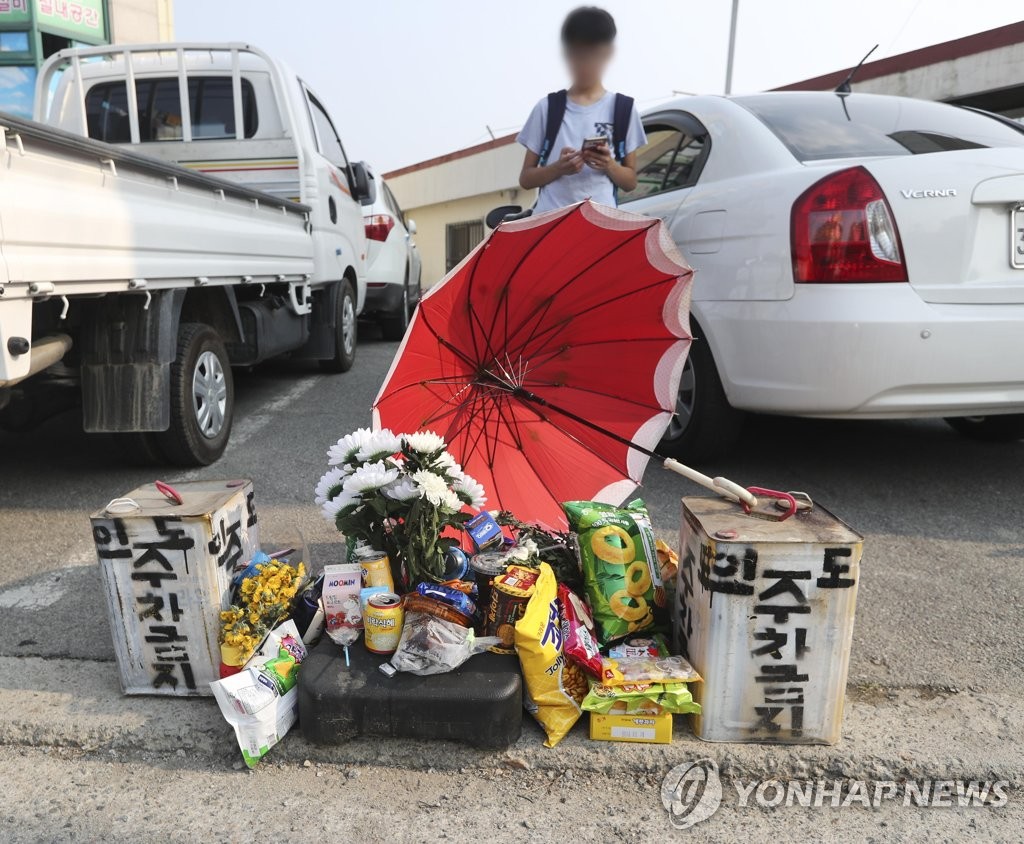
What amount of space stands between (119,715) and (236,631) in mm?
370

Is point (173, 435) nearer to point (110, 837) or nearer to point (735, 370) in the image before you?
point (110, 837)

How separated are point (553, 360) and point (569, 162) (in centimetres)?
110

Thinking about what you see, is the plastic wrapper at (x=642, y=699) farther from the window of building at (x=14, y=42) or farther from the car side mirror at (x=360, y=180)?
the window of building at (x=14, y=42)

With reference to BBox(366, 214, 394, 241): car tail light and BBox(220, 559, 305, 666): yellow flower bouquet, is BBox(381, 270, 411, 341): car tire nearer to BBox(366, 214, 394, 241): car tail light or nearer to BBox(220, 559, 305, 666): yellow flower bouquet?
BBox(366, 214, 394, 241): car tail light

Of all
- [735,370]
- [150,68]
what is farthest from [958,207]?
[150,68]

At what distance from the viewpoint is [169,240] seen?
133 inches

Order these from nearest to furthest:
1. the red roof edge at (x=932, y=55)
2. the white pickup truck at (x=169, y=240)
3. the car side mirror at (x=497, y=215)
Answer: the white pickup truck at (x=169, y=240) → the car side mirror at (x=497, y=215) → the red roof edge at (x=932, y=55)

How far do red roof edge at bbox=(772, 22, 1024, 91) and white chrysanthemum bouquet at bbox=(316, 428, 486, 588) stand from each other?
11.5 m

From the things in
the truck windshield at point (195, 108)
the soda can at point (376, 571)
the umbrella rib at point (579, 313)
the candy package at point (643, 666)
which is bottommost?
the candy package at point (643, 666)

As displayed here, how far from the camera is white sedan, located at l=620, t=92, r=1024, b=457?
2.79 m

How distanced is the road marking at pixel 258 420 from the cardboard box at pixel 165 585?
1.76 metres

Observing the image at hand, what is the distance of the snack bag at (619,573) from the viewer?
81.7 inches

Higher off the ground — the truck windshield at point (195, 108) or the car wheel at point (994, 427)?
the truck windshield at point (195, 108)

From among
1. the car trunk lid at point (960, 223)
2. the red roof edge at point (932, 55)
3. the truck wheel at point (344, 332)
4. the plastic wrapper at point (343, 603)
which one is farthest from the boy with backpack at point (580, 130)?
the red roof edge at point (932, 55)
